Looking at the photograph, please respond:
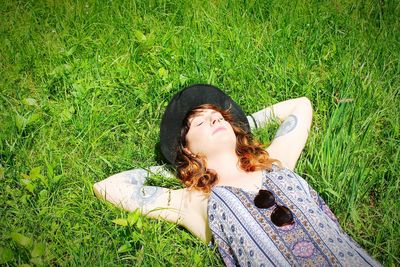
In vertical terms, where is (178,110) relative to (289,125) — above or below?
above

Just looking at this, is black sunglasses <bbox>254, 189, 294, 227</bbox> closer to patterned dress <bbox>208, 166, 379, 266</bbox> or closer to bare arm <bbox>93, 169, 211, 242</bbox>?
patterned dress <bbox>208, 166, 379, 266</bbox>

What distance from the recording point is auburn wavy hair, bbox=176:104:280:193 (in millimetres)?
3055

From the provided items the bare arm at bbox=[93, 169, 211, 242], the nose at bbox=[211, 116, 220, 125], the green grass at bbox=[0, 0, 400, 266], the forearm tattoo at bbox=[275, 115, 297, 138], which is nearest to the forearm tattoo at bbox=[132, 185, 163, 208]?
the bare arm at bbox=[93, 169, 211, 242]

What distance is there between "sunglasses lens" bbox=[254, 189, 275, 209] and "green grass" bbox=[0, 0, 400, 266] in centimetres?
46

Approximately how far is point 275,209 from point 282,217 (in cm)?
8

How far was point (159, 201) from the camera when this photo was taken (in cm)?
313

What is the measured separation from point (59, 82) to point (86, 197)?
129 centimetres

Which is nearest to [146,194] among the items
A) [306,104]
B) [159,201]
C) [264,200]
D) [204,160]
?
[159,201]

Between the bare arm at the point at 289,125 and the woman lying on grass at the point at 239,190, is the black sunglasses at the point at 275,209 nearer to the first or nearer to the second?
the woman lying on grass at the point at 239,190

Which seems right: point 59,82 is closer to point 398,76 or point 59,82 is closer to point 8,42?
point 8,42

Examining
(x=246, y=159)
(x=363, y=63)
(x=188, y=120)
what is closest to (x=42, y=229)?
(x=188, y=120)

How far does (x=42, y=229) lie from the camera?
2.97m

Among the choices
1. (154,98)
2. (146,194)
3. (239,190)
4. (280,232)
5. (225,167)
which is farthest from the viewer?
(154,98)

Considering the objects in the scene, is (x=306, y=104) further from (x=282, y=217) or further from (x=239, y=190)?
Result: (x=282, y=217)
